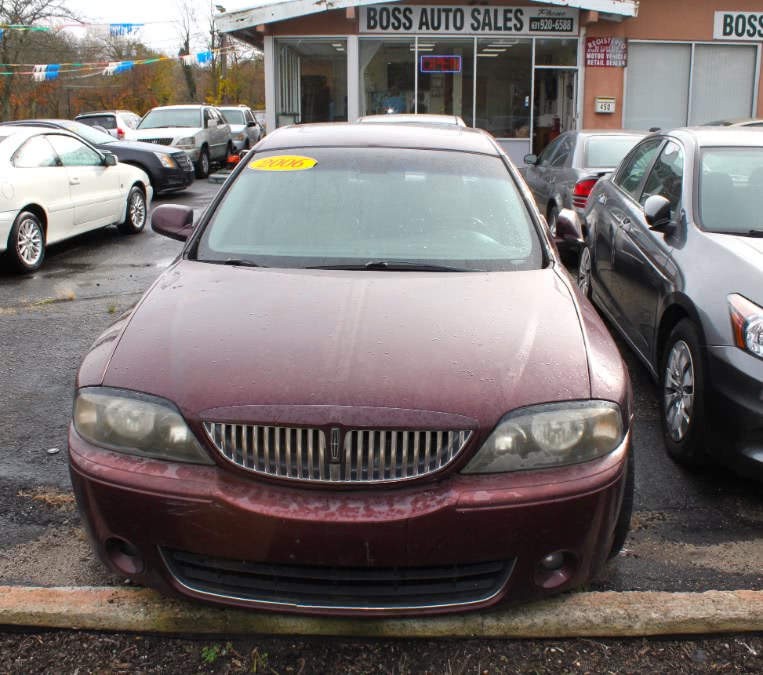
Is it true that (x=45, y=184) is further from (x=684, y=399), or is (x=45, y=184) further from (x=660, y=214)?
(x=684, y=399)

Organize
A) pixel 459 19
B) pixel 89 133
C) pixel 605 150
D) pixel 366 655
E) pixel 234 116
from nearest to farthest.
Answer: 1. pixel 366 655
2. pixel 605 150
3. pixel 89 133
4. pixel 459 19
5. pixel 234 116

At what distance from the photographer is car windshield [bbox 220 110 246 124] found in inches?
1025

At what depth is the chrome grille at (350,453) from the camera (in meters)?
2.34

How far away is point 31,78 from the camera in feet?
128

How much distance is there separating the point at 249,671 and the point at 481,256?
5.98 ft

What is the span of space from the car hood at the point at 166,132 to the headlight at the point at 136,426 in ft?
54.7

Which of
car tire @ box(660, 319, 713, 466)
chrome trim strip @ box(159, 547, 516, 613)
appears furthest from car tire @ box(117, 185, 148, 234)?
chrome trim strip @ box(159, 547, 516, 613)

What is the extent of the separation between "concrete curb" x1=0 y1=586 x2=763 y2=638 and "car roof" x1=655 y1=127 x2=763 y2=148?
300 cm

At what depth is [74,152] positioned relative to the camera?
9898mm

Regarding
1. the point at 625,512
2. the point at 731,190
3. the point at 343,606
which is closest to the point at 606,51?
the point at 731,190

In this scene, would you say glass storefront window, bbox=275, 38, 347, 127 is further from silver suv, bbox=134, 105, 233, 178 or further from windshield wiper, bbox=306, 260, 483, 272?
windshield wiper, bbox=306, 260, 483, 272

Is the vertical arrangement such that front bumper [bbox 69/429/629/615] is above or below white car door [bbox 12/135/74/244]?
below

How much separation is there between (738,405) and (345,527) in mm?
1918

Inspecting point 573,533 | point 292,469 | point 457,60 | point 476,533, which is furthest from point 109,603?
point 457,60
